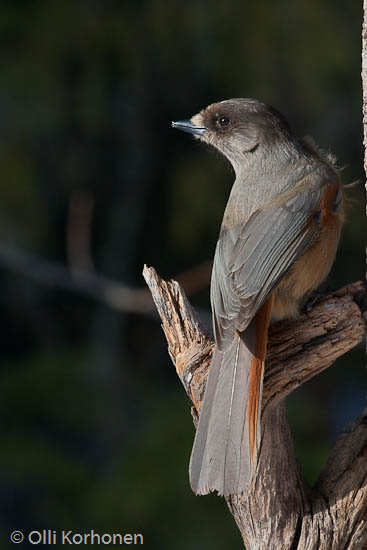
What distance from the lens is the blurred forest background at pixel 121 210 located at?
5.32 meters

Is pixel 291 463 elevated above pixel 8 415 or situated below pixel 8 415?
below

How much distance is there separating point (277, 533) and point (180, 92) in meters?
3.72

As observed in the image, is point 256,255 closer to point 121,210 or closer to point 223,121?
point 223,121

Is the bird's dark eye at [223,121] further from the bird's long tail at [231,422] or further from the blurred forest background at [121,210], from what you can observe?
the blurred forest background at [121,210]

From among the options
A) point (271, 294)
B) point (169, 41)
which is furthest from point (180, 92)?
A: point (271, 294)

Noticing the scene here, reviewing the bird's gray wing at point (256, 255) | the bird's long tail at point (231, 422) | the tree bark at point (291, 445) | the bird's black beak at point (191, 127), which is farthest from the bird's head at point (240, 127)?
the bird's long tail at point (231, 422)

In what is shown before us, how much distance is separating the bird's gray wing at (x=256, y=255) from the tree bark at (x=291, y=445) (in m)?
0.13

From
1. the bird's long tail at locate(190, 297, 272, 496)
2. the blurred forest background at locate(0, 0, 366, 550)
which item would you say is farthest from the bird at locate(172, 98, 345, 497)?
the blurred forest background at locate(0, 0, 366, 550)

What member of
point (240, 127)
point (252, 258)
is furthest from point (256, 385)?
point (240, 127)

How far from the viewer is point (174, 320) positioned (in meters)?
3.12

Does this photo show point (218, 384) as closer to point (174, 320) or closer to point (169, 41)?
point (174, 320)

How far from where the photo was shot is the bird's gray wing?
121 inches

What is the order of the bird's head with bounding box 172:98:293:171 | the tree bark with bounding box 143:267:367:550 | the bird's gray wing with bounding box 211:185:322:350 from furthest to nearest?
the bird's head with bounding box 172:98:293:171
the bird's gray wing with bounding box 211:185:322:350
the tree bark with bounding box 143:267:367:550

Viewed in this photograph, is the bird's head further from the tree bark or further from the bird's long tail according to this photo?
the bird's long tail
